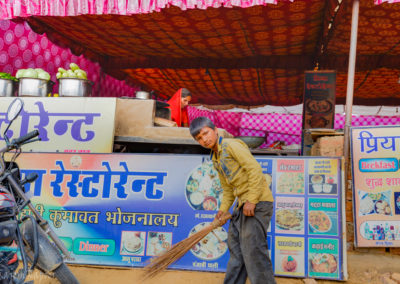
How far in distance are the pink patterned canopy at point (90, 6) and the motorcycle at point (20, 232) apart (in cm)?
162

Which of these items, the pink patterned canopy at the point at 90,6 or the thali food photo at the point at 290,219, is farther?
the pink patterned canopy at the point at 90,6

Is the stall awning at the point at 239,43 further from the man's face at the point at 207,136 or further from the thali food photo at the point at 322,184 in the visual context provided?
the thali food photo at the point at 322,184

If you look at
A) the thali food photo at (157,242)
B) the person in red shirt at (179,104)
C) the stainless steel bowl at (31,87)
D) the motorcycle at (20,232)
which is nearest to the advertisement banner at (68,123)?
the stainless steel bowl at (31,87)

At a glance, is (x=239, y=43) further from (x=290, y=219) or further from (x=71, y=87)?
(x=290, y=219)

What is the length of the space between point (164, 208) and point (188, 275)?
0.63m

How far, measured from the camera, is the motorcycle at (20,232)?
1844 mm

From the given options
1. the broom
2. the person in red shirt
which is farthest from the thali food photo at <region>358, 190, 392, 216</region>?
the person in red shirt

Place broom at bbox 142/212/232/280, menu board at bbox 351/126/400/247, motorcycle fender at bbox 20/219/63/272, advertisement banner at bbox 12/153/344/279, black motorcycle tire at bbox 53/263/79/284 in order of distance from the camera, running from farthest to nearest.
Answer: menu board at bbox 351/126/400/247 < advertisement banner at bbox 12/153/344/279 < broom at bbox 142/212/232/280 < black motorcycle tire at bbox 53/263/79/284 < motorcycle fender at bbox 20/219/63/272

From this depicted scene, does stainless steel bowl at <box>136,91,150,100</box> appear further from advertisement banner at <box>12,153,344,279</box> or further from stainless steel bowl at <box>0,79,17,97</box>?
advertisement banner at <box>12,153,344,279</box>

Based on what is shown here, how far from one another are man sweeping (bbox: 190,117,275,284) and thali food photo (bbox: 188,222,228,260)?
57 cm

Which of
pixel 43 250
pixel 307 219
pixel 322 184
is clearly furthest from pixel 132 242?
pixel 322 184

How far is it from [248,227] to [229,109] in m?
7.88

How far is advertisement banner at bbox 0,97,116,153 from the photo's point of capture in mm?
3395

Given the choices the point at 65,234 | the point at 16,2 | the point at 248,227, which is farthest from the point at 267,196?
the point at 16,2
